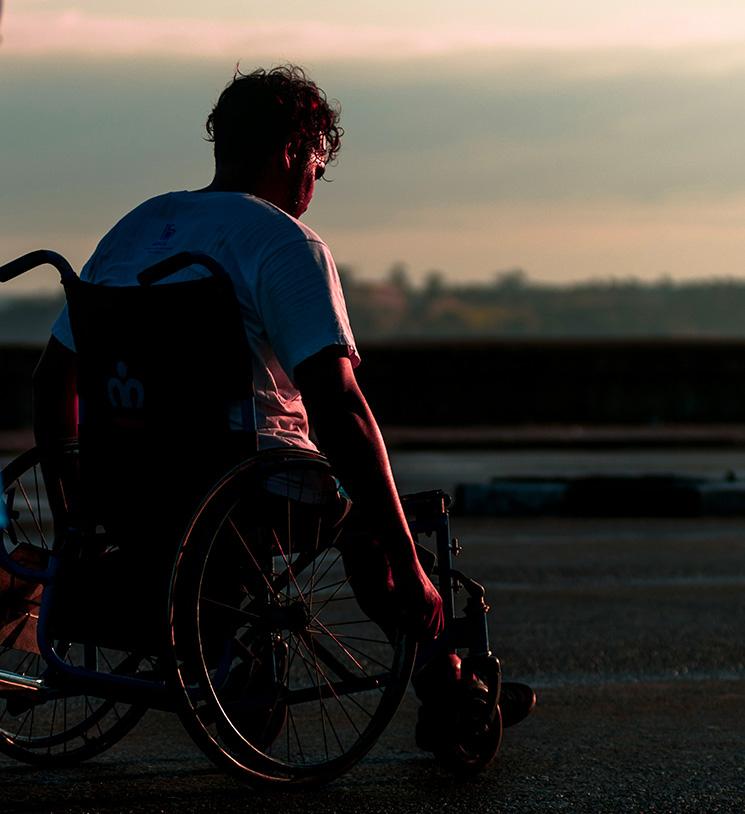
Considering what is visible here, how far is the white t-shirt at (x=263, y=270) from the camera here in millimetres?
3467

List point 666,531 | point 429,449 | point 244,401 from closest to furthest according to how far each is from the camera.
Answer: point 244,401, point 666,531, point 429,449

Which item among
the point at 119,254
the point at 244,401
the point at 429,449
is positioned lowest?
the point at 429,449

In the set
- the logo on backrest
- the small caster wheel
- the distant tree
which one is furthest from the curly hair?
the distant tree

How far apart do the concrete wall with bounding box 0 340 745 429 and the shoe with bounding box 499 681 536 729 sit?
63.9ft

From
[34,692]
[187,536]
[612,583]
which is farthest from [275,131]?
[612,583]

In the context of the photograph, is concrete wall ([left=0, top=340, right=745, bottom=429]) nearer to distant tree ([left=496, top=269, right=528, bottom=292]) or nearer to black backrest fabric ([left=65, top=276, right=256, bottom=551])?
black backrest fabric ([left=65, top=276, right=256, bottom=551])

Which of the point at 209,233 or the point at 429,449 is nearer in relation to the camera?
the point at 209,233

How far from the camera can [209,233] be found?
3594 mm

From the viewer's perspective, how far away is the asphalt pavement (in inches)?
148

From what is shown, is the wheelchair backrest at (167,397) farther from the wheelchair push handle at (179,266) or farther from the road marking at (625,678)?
the road marking at (625,678)

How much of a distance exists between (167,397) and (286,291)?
33 cm

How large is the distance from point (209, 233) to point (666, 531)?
705 cm

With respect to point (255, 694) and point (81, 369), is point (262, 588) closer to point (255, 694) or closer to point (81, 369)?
point (255, 694)

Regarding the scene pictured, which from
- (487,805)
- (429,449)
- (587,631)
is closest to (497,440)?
(429,449)
